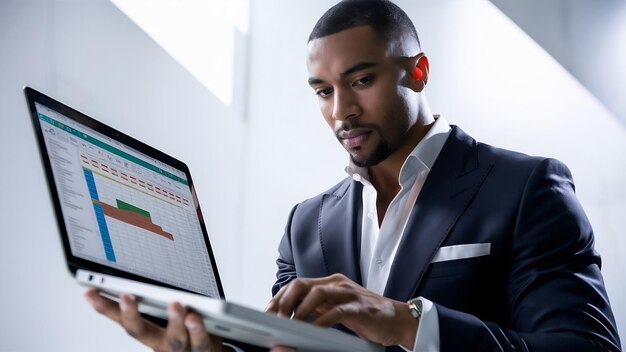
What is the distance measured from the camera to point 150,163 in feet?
5.41

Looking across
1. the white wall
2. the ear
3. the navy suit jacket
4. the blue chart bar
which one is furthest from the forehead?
the white wall

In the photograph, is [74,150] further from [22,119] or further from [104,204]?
[22,119]

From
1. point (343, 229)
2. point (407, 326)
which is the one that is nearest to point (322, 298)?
point (407, 326)

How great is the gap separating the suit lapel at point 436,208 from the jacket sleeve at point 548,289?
16 cm

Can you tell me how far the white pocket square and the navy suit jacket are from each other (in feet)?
0.04

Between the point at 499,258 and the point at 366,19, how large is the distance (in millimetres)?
768

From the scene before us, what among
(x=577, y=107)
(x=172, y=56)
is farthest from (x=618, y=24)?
(x=172, y=56)

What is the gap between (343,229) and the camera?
2021mm

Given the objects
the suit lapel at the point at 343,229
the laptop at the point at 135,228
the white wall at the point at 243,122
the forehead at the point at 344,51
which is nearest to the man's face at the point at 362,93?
the forehead at the point at 344,51

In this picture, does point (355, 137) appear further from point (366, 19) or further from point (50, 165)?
point (50, 165)

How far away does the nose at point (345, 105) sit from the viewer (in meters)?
1.95

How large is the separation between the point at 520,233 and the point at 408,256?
266 millimetres

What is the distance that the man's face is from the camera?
1.97m

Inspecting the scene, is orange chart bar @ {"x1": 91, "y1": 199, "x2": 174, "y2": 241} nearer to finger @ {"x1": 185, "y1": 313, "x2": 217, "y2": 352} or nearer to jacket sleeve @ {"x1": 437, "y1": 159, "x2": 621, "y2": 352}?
finger @ {"x1": 185, "y1": 313, "x2": 217, "y2": 352}
